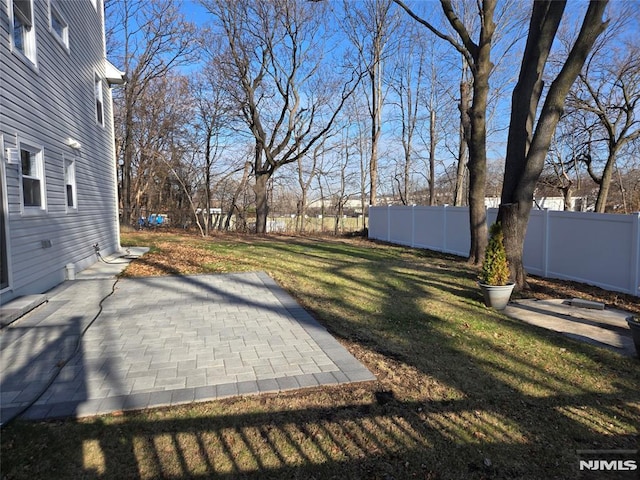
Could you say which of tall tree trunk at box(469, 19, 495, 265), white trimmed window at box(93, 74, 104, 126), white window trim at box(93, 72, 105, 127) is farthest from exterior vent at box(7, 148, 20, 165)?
tall tree trunk at box(469, 19, 495, 265)

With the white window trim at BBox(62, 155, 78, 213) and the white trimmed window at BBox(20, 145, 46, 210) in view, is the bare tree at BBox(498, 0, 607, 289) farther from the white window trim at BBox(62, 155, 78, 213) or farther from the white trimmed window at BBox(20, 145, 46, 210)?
the white window trim at BBox(62, 155, 78, 213)

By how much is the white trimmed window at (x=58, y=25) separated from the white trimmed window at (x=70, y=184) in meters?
2.34

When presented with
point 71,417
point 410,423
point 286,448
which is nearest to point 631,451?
point 410,423

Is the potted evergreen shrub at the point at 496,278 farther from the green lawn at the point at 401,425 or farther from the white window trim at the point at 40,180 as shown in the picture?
the white window trim at the point at 40,180

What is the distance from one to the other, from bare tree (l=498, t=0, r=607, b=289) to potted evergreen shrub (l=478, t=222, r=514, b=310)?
1.45m

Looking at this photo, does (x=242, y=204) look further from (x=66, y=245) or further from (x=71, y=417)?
(x=71, y=417)

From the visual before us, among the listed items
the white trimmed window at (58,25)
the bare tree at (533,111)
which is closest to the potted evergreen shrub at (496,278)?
the bare tree at (533,111)

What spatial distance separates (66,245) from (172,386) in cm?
582

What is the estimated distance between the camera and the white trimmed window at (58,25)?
729 cm

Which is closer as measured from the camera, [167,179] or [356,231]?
[356,231]

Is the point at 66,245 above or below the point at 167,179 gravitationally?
below

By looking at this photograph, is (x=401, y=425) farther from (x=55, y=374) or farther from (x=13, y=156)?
(x=13, y=156)

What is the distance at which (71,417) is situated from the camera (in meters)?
2.84

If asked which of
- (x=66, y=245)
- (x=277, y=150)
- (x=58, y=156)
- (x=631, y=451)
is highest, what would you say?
(x=277, y=150)
